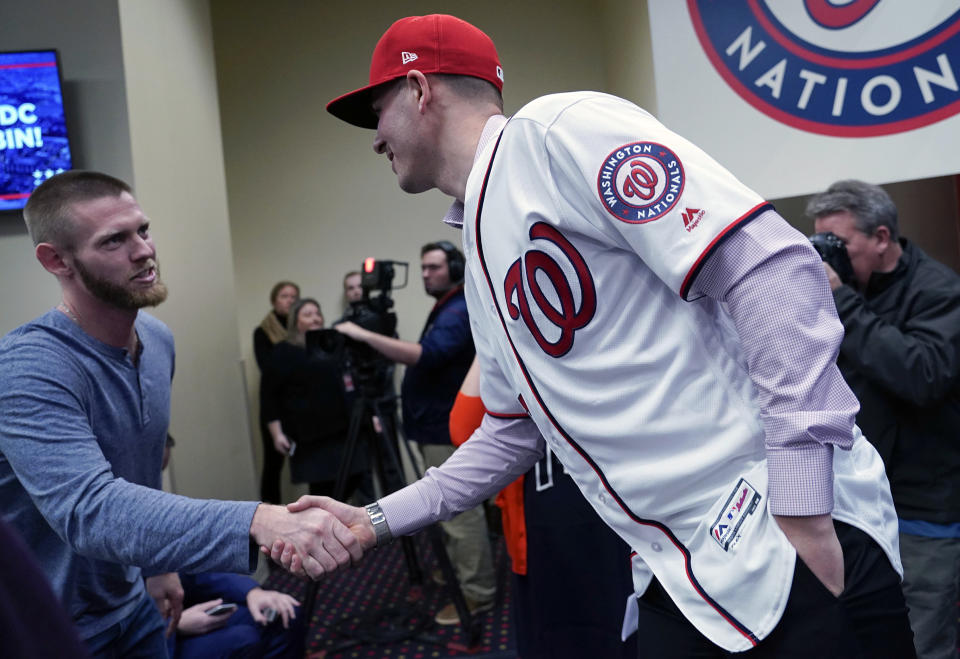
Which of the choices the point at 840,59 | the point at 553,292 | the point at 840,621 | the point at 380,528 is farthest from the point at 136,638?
the point at 840,59

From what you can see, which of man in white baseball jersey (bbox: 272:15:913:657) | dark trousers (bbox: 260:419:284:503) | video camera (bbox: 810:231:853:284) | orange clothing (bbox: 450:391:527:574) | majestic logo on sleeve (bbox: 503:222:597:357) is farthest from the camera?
dark trousers (bbox: 260:419:284:503)

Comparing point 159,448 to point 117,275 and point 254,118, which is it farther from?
point 254,118

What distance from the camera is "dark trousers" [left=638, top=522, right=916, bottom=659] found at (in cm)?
94

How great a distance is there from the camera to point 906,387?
2.04 metres

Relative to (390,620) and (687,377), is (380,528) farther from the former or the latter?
(390,620)

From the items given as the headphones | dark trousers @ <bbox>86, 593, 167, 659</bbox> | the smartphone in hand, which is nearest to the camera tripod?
the headphones

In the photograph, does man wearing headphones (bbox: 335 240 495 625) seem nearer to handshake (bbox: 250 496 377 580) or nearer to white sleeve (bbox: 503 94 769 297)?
handshake (bbox: 250 496 377 580)

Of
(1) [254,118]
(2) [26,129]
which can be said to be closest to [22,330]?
(2) [26,129]

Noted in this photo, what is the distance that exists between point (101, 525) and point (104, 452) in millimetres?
A: 273

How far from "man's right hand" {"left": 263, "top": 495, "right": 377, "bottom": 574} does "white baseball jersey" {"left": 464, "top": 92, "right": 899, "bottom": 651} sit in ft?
1.69

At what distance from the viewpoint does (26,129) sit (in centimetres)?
A: 289

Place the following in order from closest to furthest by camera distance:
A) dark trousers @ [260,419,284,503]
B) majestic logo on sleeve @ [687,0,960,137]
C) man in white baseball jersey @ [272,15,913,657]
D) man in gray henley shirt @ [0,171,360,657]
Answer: man in white baseball jersey @ [272,15,913,657]
man in gray henley shirt @ [0,171,360,657]
majestic logo on sleeve @ [687,0,960,137]
dark trousers @ [260,419,284,503]

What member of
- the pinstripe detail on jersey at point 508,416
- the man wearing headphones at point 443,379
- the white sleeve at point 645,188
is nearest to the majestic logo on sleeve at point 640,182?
the white sleeve at point 645,188

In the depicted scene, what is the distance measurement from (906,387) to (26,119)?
3043 mm
